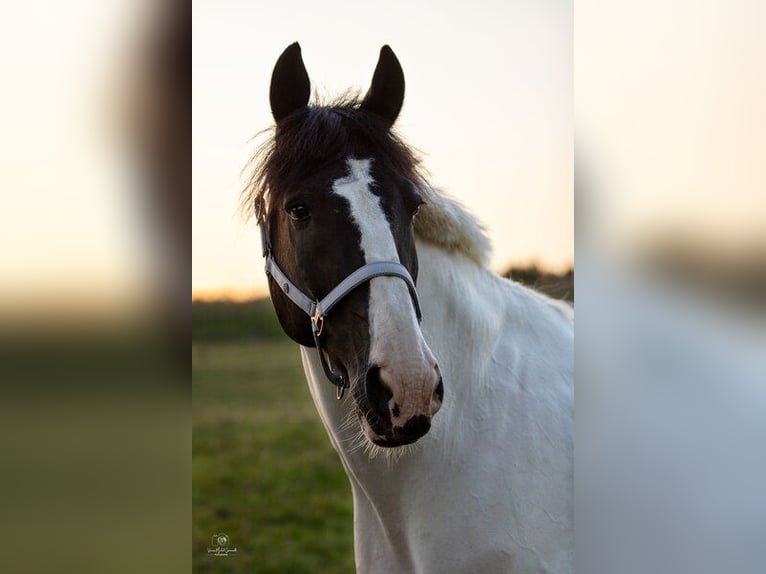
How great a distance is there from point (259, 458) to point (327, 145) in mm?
984

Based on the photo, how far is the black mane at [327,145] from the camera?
55.2 inches

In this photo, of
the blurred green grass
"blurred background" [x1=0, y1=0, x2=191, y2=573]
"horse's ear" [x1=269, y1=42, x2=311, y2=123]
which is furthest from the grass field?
"horse's ear" [x1=269, y1=42, x2=311, y2=123]

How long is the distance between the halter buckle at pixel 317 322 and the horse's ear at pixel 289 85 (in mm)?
442

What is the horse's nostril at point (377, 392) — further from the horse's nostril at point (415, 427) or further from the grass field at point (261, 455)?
the grass field at point (261, 455)

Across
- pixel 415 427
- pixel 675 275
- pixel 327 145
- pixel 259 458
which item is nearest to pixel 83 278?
pixel 327 145

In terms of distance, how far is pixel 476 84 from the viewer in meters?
1.80

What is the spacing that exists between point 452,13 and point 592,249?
763 millimetres

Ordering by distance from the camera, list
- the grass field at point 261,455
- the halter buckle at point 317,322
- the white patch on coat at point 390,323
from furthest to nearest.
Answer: the grass field at point 261,455
the halter buckle at point 317,322
the white patch on coat at point 390,323

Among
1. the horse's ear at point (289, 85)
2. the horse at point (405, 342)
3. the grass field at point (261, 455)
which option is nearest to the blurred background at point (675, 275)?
the horse at point (405, 342)

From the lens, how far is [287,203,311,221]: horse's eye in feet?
4.54

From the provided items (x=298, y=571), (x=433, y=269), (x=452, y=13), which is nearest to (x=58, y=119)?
(x=433, y=269)

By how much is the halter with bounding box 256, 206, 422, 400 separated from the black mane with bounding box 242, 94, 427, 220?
142 mm

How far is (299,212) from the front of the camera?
1.39 meters

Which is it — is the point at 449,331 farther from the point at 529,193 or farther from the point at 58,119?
the point at 58,119
